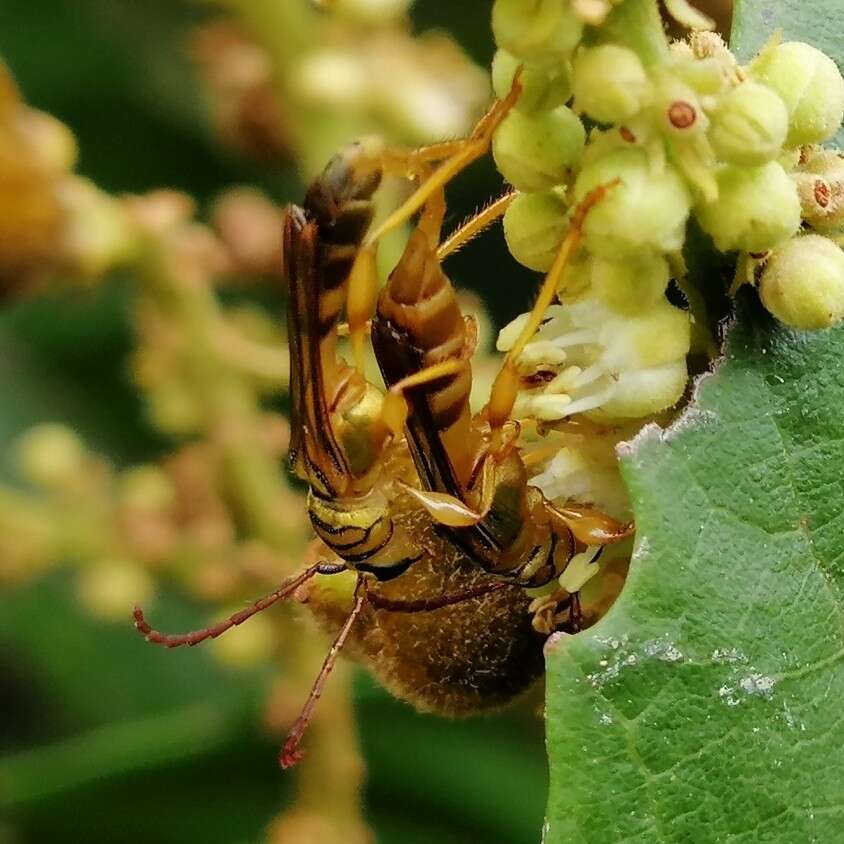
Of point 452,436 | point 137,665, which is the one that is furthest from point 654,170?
point 137,665

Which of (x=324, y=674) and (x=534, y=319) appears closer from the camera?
(x=534, y=319)

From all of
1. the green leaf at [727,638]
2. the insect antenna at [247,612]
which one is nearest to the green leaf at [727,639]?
the green leaf at [727,638]

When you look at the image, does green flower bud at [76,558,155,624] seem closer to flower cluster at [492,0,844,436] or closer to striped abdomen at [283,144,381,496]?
striped abdomen at [283,144,381,496]

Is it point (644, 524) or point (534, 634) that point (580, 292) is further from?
point (534, 634)

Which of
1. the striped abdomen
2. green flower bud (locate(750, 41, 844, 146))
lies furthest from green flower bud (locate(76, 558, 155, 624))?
green flower bud (locate(750, 41, 844, 146))

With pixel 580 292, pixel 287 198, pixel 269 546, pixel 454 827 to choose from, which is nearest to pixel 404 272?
pixel 580 292

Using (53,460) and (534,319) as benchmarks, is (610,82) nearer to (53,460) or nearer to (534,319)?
(534,319)

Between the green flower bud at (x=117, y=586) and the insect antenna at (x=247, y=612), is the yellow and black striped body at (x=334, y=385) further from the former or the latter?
the green flower bud at (x=117, y=586)
